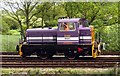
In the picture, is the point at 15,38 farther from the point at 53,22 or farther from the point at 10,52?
the point at 53,22

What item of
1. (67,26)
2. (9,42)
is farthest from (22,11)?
(67,26)

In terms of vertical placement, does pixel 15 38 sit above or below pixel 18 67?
above

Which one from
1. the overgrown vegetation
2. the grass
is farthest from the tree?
the grass

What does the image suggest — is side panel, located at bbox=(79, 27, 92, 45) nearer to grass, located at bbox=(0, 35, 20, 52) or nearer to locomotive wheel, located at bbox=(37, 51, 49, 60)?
locomotive wheel, located at bbox=(37, 51, 49, 60)

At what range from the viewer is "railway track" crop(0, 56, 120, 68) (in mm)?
3443

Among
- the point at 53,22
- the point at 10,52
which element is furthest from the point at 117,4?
the point at 10,52

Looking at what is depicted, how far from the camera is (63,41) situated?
3.46 meters

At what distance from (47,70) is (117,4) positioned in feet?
3.45

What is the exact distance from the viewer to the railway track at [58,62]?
344 centimetres

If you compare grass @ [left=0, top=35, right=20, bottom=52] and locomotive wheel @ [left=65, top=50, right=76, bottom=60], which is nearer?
grass @ [left=0, top=35, right=20, bottom=52]

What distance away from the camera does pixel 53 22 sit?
345 cm

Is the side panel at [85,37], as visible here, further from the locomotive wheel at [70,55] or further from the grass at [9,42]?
the grass at [9,42]

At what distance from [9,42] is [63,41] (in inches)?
23.5

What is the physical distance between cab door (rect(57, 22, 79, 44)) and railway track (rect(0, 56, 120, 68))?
207 mm
